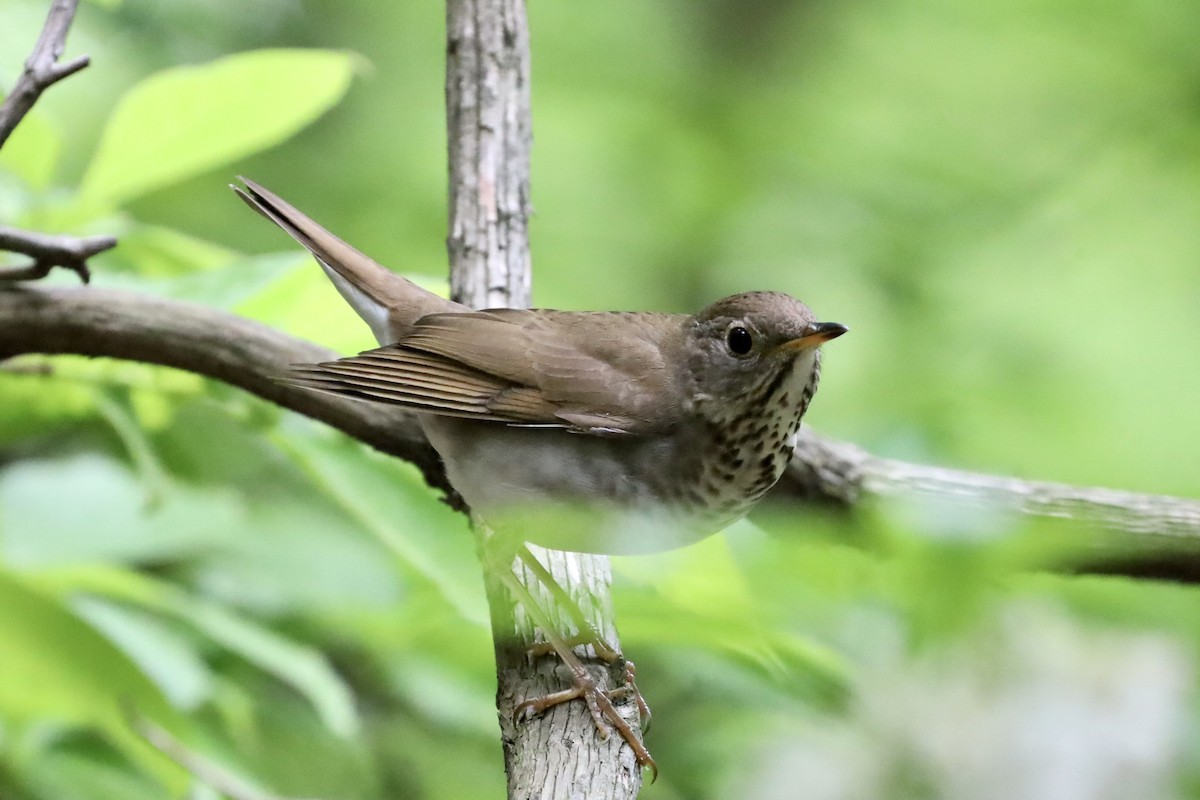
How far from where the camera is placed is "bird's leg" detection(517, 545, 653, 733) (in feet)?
7.40

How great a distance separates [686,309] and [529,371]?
298cm

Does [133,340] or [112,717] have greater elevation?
[133,340]

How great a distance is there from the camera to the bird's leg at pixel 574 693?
2.07 metres

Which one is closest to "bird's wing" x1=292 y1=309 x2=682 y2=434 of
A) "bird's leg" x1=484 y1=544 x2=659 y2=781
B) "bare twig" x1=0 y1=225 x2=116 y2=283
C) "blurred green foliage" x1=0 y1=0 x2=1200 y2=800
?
"blurred green foliage" x1=0 y1=0 x2=1200 y2=800

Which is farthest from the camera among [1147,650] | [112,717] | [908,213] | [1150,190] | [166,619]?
[908,213]

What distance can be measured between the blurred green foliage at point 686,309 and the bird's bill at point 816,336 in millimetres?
253

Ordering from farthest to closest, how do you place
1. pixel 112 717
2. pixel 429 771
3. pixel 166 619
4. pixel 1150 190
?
1. pixel 1150 190
2. pixel 429 771
3. pixel 166 619
4. pixel 112 717

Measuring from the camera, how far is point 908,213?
478 centimetres

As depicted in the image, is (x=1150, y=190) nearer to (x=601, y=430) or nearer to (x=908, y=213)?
(x=908, y=213)

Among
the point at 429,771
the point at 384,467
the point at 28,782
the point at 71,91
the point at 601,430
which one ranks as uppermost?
the point at 71,91

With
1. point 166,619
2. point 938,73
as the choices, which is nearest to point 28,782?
point 166,619

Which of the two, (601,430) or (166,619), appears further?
(166,619)

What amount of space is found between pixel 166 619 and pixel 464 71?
1.53 metres

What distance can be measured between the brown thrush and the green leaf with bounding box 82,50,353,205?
34 cm
